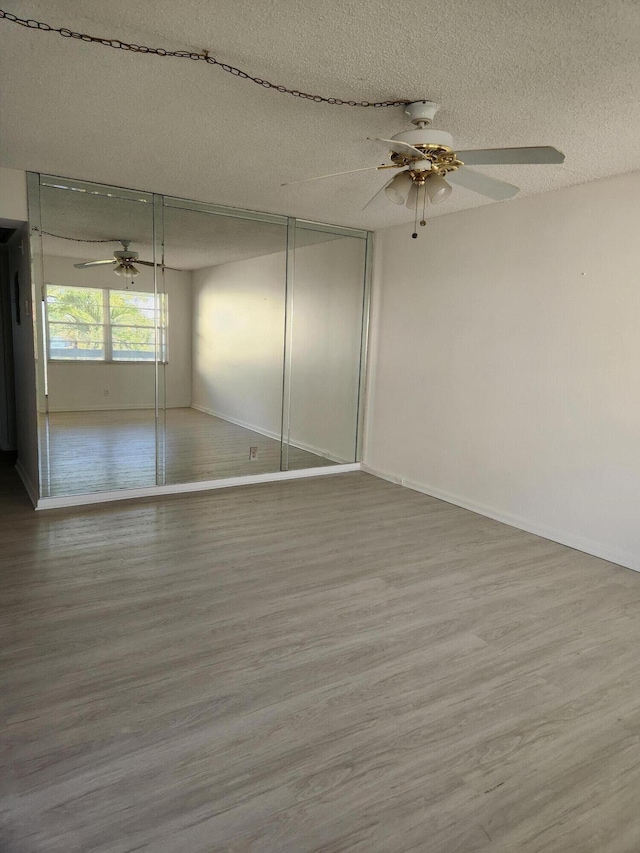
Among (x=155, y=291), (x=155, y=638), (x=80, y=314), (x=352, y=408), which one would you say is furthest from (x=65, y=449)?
(x=352, y=408)

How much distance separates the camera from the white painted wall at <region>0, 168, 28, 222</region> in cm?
364

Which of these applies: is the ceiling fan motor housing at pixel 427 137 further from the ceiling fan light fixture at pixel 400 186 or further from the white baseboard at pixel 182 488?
the white baseboard at pixel 182 488

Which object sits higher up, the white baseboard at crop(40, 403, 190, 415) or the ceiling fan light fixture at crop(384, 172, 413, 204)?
the ceiling fan light fixture at crop(384, 172, 413, 204)

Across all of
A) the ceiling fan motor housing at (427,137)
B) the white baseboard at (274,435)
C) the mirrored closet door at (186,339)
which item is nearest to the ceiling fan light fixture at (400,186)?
the ceiling fan motor housing at (427,137)

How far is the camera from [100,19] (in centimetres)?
183

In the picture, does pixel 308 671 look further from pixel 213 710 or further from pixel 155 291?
pixel 155 291

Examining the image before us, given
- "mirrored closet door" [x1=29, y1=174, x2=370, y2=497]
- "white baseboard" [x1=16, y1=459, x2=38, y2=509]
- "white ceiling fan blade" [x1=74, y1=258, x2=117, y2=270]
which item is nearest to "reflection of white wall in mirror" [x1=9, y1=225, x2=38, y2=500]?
"white baseboard" [x1=16, y1=459, x2=38, y2=509]

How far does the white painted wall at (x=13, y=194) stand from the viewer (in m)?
3.64

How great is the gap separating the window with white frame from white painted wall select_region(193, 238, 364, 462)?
1.91ft

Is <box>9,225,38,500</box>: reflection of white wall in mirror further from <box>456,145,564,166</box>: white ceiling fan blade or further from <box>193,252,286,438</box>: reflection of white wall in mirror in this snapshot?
<box>456,145,564,166</box>: white ceiling fan blade

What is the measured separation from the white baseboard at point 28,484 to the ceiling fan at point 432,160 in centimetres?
320

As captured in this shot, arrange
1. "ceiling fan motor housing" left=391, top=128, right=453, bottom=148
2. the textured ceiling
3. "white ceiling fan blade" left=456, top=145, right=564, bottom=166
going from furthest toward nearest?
"ceiling fan motor housing" left=391, top=128, right=453, bottom=148, "white ceiling fan blade" left=456, top=145, right=564, bottom=166, the textured ceiling

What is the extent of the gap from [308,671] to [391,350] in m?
3.61

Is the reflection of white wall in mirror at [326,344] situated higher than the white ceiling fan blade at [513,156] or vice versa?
the white ceiling fan blade at [513,156]
